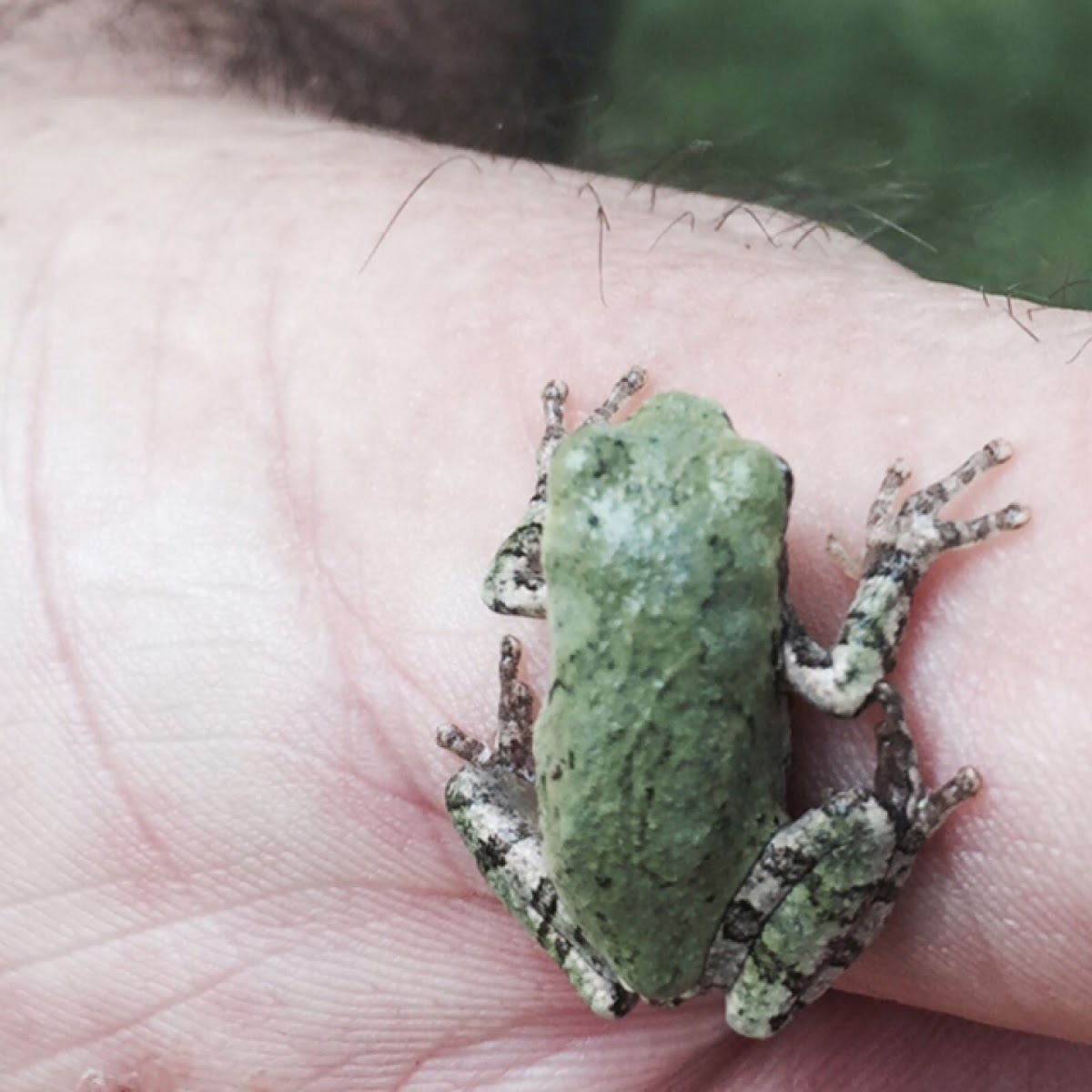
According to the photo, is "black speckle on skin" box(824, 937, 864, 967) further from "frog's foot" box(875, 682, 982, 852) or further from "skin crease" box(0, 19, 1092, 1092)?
"frog's foot" box(875, 682, 982, 852)

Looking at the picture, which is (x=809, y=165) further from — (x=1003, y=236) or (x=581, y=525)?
(x=581, y=525)

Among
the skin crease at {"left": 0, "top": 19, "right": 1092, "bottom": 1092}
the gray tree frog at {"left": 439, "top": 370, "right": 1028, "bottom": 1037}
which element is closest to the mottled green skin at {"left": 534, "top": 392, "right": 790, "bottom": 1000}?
the gray tree frog at {"left": 439, "top": 370, "right": 1028, "bottom": 1037}

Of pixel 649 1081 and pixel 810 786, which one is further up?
pixel 810 786

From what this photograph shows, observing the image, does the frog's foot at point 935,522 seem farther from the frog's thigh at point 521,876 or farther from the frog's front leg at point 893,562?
the frog's thigh at point 521,876

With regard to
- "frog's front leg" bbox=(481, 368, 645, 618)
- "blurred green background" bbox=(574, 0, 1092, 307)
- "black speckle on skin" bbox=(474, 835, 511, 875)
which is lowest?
"black speckle on skin" bbox=(474, 835, 511, 875)

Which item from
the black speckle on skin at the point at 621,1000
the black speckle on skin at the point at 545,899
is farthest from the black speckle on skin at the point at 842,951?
the black speckle on skin at the point at 545,899

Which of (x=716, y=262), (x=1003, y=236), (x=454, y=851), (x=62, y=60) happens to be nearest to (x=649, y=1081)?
(x=454, y=851)
